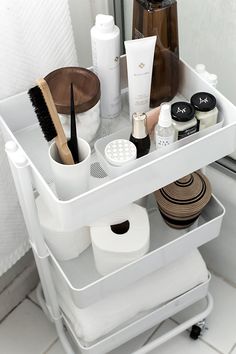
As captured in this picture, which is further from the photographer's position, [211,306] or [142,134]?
[211,306]

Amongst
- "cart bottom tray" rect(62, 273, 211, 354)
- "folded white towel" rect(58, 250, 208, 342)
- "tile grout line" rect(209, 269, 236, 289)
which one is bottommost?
"tile grout line" rect(209, 269, 236, 289)

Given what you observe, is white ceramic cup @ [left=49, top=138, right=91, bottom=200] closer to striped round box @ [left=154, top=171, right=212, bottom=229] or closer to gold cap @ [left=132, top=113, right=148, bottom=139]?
gold cap @ [left=132, top=113, right=148, bottom=139]

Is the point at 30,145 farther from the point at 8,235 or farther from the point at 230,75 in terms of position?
the point at 230,75

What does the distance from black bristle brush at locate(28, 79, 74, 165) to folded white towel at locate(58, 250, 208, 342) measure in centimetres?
44

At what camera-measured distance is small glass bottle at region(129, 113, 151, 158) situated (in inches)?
32.3

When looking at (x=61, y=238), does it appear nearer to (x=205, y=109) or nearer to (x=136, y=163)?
(x=136, y=163)

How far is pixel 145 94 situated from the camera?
0.92 meters

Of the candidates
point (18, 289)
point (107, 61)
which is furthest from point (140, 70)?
point (18, 289)

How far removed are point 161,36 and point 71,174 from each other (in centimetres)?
31

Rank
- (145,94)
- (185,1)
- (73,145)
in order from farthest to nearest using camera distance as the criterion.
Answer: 1. (185,1)
2. (145,94)
3. (73,145)

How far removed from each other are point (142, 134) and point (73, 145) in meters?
0.12

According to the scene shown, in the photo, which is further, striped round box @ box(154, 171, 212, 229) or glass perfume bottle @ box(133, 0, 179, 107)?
striped round box @ box(154, 171, 212, 229)

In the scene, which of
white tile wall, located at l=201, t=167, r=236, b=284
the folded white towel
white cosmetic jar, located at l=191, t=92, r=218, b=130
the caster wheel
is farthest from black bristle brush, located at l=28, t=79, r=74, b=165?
the caster wheel

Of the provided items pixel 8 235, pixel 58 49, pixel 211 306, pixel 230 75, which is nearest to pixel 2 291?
pixel 8 235
